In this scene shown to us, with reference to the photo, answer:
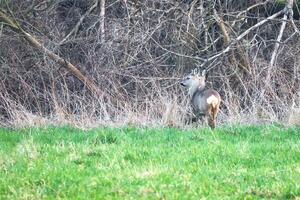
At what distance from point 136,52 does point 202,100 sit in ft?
14.2

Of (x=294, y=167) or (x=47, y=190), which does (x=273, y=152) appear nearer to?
(x=294, y=167)

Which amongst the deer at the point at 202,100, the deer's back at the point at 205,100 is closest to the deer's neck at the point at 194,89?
the deer at the point at 202,100

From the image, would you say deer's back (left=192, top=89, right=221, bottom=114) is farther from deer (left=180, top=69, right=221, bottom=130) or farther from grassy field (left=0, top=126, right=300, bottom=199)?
grassy field (left=0, top=126, right=300, bottom=199)

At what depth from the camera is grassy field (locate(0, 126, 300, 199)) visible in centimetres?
630

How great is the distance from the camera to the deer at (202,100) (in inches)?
518

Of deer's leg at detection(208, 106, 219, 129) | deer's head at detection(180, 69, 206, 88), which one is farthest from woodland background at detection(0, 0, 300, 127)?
deer's leg at detection(208, 106, 219, 129)

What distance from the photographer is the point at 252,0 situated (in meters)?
18.9

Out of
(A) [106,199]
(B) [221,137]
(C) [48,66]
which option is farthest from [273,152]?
(C) [48,66]

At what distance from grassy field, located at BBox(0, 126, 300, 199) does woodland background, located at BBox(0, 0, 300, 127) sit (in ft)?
16.8

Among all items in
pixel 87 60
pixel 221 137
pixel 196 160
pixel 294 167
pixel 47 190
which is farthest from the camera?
pixel 87 60

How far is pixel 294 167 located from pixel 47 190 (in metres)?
2.75

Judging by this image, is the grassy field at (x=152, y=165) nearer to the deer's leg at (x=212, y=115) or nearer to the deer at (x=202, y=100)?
the deer's leg at (x=212, y=115)

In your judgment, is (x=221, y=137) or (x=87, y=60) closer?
(x=221, y=137)

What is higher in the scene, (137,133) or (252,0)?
(252,0)
